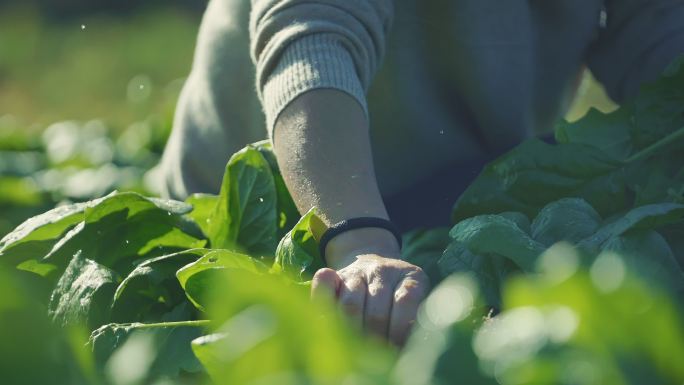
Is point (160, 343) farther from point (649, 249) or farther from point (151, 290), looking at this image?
point (649, 249)

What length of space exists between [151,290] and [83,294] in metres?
0.09

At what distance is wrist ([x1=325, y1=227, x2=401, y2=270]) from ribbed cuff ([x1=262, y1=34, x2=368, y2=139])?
24 centimetres

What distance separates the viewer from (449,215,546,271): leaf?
108 centimetres

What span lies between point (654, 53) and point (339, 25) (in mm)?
757

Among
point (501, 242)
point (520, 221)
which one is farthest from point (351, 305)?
point (520, 221)

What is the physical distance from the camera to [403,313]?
1.04 m

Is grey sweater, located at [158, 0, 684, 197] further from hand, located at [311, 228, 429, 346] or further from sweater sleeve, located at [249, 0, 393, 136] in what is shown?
hand, located at [311, 228, 429, 346]

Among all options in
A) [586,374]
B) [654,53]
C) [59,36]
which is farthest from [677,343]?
[59,36]

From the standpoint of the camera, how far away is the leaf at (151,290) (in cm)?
125

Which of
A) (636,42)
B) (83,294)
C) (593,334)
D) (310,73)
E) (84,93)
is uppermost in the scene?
(593,334)

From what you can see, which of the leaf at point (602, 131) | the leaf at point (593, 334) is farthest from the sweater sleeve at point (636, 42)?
the leaf at point (593, 334)

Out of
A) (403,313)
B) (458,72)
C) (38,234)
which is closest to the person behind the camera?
(403,313)

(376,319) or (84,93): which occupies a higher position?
(376,319)

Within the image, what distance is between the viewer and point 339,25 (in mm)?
1489
